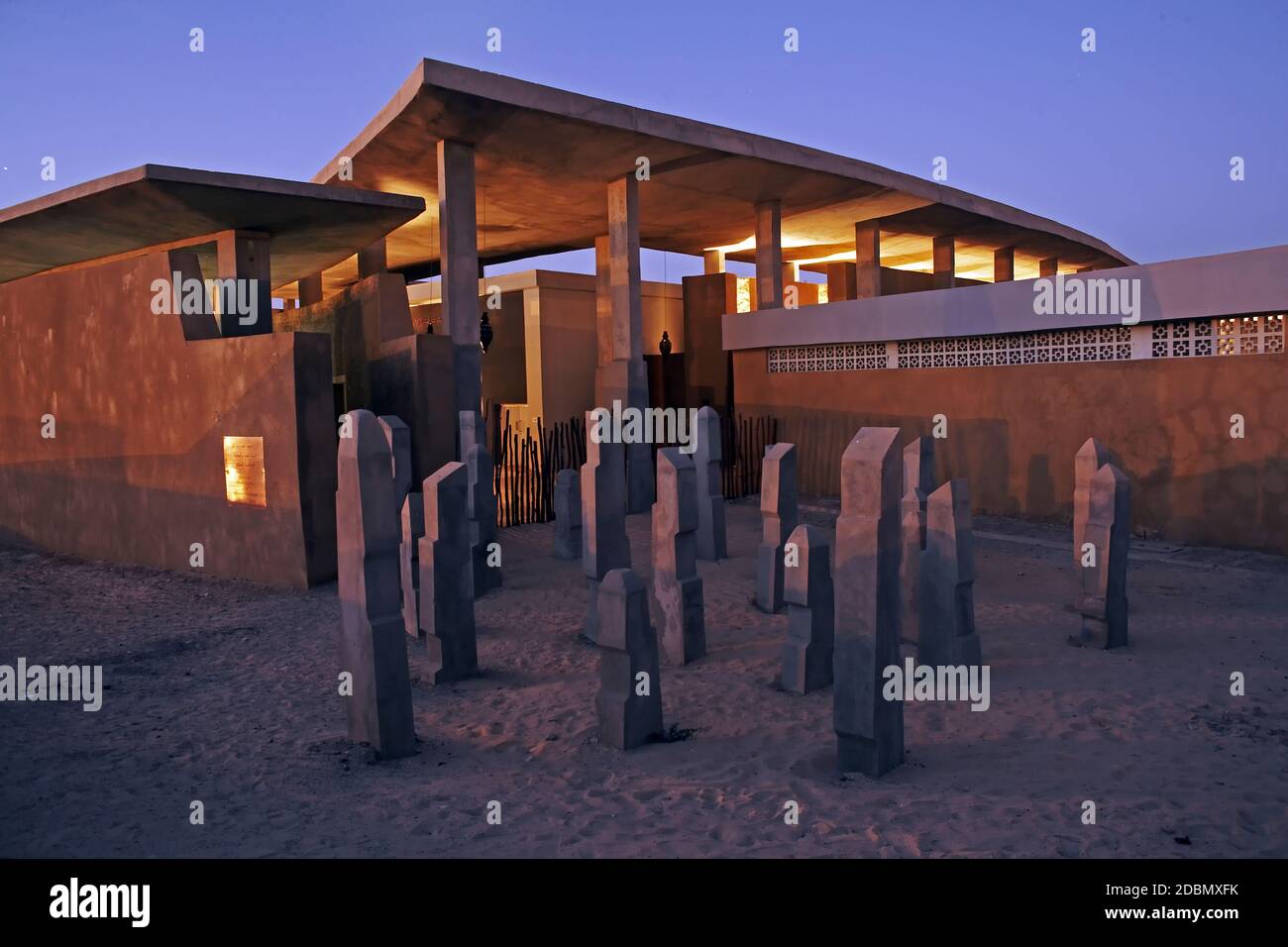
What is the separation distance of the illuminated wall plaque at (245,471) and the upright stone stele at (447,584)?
3.91 meters

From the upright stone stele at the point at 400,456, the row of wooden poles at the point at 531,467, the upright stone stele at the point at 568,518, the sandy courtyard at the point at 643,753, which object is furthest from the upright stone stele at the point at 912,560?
the row of wooden poles at the point at 531,467

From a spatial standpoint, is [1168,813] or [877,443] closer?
[1168,813]

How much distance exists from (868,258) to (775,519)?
12330 millimetres

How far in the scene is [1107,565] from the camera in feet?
22.2

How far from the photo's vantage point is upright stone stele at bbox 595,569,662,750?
5148mm

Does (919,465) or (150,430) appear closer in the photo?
(919,465)

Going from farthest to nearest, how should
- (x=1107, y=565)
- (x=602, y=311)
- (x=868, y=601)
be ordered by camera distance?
1. (x=602, y=311)
2. (x=1107, y=565)
3. (x=868, y=601)

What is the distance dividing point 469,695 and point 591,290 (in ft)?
53.0

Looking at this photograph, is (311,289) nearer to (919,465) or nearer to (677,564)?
(919,465)

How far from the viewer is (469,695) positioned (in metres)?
6.20

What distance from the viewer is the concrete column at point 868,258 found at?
62.6 ft

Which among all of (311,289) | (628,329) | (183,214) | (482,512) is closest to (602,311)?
(628,329)
